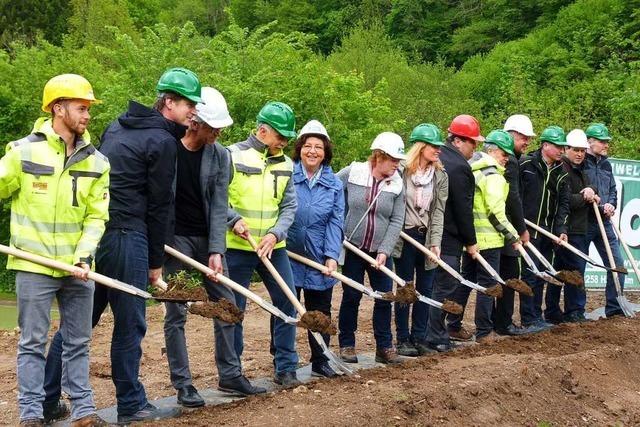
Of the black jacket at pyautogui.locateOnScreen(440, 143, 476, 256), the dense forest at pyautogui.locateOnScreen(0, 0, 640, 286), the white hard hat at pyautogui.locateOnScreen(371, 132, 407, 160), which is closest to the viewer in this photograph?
the white hard hat at pyautogui.locateOnScreen(371, 132, 407, 160)

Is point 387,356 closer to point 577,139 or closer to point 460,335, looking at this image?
point 460,335

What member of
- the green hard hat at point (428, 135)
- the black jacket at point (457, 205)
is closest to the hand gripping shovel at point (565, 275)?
the black jacket at point (457, 205)

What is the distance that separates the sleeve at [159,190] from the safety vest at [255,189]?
3.92 feet

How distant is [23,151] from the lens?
561cm

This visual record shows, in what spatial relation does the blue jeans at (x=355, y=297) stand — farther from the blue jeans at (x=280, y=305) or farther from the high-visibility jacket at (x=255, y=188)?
the high-visibility jacket at (x=255, y=188)

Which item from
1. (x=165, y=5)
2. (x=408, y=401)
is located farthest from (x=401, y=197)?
(x=165, y=5)

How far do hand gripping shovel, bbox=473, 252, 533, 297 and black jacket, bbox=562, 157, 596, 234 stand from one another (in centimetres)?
166

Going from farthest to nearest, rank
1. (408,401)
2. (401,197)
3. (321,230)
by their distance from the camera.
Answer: (401,197) < (321,230) < (408,401)

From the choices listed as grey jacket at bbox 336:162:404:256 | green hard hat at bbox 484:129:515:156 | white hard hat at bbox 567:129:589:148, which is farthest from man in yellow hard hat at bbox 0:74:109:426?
white hard hat at bbox 567:129:589:148

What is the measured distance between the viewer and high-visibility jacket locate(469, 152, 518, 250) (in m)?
10.2

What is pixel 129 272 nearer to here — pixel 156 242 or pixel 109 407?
pixel 156 242

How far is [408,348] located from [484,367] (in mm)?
1238

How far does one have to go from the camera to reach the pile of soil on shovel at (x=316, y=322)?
739 centimetres

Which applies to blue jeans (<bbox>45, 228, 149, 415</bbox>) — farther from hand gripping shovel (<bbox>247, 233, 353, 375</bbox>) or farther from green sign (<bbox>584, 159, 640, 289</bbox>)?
green sign (<bbox>584, 159, 640, 289</bbox>)
